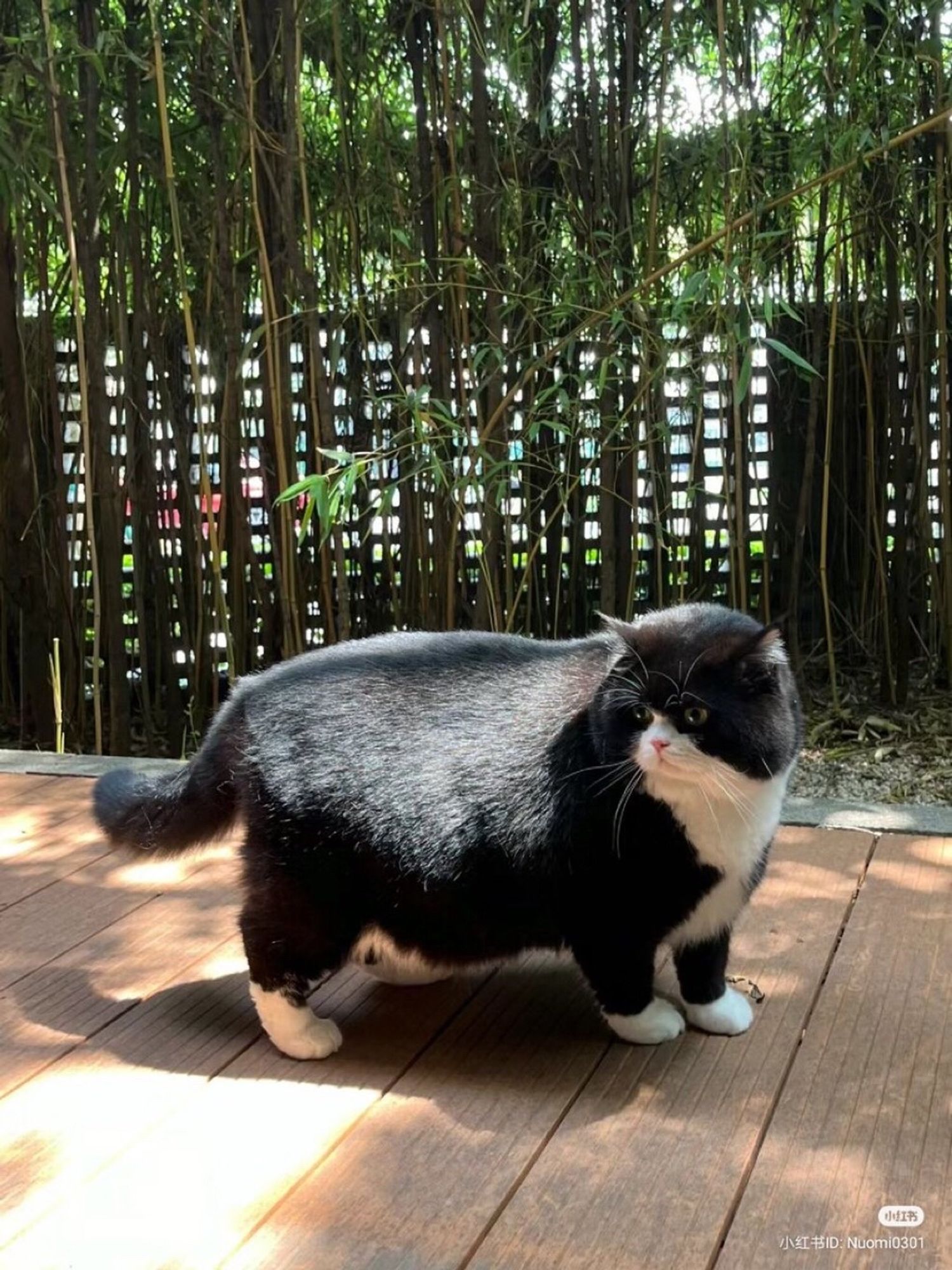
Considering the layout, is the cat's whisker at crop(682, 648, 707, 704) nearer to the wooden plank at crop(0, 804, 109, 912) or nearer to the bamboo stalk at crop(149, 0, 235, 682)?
the wooden plank at crop(0, 804, 109, 912)

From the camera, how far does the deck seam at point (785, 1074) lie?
3.55 ft

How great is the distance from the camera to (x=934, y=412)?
11.4ft

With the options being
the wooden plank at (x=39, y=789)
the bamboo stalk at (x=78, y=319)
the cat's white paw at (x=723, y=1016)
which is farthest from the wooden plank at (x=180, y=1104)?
the bamboo stalk at (x=78, y=319)

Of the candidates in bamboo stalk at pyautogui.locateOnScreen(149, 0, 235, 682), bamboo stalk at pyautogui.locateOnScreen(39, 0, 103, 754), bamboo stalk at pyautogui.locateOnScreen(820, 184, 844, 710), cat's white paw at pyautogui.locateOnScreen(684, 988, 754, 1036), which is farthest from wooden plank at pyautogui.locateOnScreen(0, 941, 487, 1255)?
bamboo stalk at pyautogui.locateOnScreen(820, 184, 844, 710)

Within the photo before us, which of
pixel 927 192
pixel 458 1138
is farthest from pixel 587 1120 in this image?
pixel 927 192

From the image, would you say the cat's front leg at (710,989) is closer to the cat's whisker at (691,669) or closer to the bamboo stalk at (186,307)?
the cat's whisker at (691,669)

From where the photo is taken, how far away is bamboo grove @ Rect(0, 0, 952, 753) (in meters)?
2.74

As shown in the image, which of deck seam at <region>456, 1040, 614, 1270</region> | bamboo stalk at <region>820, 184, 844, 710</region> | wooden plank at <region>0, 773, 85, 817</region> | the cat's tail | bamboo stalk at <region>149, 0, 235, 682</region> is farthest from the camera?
bamboo stalk at <region>820, 184, 844, 710</region>

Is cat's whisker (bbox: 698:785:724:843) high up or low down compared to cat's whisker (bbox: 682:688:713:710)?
down

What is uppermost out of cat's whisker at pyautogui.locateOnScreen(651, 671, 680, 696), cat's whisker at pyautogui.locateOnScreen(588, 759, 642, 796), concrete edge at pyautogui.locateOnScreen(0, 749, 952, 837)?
cat's whisker at pyautogui.locateOnScreen(651, 671, 680, 696)

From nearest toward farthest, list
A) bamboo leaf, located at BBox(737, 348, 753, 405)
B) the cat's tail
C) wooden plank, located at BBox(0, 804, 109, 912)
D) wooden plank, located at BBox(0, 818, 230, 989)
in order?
the cat's tail → wooden plank, located at BBox(0, 818, 230, 989) → wooden plank, located at BBox(0, 804, 109, 912) → bamboo leaf, located at BBox(737, 348, 753, 405)

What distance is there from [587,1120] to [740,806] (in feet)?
1.22

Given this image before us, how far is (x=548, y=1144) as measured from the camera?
124cm

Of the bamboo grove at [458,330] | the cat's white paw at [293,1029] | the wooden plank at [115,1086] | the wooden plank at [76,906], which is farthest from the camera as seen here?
the bamboo grove at [458,330]
